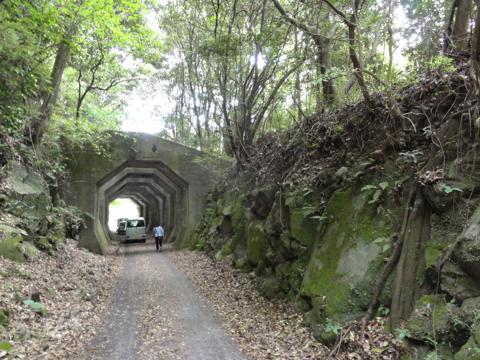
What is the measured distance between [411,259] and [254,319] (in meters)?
3.38

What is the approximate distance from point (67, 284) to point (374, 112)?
7777mm

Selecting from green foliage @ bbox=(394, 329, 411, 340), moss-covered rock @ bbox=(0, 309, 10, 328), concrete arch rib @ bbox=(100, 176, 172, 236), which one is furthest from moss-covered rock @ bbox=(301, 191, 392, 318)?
concrete arch rib @ bbox=(100, 176, 172, 236)

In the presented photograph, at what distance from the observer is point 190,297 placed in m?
8.97

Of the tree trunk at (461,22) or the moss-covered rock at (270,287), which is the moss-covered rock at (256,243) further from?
the tree trunk at (461,22)

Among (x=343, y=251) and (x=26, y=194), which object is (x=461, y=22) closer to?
(x=343, y=251)

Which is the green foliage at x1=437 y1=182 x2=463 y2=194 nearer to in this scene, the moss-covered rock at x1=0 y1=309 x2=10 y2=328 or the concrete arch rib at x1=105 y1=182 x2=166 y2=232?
the moss-covered rock at x1=0 y1=309 x2=10 y2=328

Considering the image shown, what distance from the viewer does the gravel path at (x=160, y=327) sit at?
550 cm

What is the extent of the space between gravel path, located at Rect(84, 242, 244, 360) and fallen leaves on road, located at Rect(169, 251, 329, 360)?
26 cm

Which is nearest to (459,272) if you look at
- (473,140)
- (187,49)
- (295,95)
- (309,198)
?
(473,140)

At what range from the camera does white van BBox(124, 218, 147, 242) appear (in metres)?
24.6

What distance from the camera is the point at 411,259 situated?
4828 millimetres

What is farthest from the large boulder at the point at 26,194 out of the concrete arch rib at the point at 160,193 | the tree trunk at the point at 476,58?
the concrete arch rib at the point at 160,193

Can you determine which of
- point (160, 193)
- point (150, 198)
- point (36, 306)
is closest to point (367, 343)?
point (36, 306)

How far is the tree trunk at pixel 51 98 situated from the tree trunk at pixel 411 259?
1012 cm
